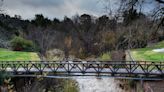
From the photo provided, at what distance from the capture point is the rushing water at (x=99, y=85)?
3022 cm

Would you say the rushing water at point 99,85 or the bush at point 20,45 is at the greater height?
the bush at point 20,45

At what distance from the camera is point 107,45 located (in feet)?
181

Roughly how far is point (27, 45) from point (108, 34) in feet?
40.9

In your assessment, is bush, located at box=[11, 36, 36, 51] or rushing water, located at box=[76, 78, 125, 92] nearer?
rushing water, located at box=[76, 78, 125, 92]

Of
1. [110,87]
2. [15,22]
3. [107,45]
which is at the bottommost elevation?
[110,87]

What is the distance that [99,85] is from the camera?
106ft

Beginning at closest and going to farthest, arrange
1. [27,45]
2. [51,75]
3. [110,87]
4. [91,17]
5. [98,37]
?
[51,75], [110,87], [27,45], [98,37], [91,17]

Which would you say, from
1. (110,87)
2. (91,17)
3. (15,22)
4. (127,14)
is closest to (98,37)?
(91,17)

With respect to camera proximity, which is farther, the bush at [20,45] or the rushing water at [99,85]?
the bush at [20,45]

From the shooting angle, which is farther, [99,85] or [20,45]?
[20,45]

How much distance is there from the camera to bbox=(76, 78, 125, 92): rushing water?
30219mm

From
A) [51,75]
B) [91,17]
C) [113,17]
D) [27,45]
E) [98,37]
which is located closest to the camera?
[113,17]

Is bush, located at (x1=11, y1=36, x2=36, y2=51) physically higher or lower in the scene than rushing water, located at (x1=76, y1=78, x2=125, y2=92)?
higher

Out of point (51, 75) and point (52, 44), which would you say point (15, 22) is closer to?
point (52, 44)
